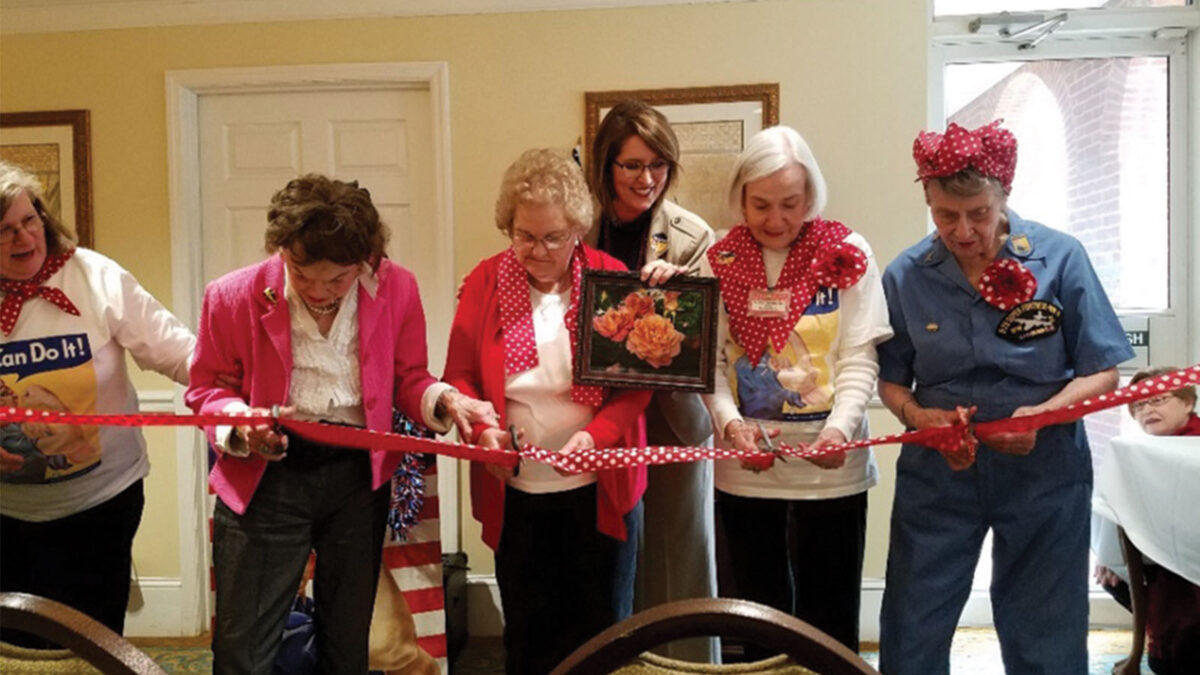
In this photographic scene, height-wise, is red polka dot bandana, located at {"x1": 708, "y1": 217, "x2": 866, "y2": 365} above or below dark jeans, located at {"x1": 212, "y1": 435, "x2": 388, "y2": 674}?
above

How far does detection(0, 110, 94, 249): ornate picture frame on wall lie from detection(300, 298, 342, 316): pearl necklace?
2.43 metres

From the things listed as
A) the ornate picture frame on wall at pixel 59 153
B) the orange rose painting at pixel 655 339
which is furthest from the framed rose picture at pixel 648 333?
the ornate picture frame on wall at pixel 59 153

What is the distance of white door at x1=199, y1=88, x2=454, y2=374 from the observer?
11.8 feet

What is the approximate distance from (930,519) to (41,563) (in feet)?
6.49

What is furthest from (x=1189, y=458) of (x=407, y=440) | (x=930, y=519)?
(x=407, y=440)

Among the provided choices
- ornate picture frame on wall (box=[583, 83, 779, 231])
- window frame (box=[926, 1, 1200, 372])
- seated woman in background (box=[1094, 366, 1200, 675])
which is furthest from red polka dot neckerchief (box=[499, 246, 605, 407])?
window frame (box=[926, 1, 1200, 372])

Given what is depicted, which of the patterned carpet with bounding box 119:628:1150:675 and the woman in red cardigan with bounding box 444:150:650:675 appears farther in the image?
the patterned carpet with bounding box 119:628:1150:675

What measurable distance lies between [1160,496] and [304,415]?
235 centimetres

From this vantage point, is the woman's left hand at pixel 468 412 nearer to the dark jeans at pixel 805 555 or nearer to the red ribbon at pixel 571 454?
the red ribbon at pixel 571 454

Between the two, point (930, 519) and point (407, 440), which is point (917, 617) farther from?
point (407, 440)

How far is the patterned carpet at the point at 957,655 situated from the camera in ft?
10.5

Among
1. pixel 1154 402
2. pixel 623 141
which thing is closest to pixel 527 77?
pixel 623 141

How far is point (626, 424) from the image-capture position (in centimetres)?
190

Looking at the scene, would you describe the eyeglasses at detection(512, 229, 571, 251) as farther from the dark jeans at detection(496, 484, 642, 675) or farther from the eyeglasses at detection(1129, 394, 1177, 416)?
the eyeglasses at detection(1129, 394, 1177, 416)
